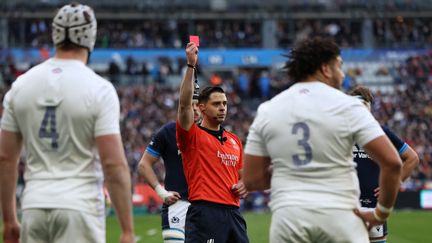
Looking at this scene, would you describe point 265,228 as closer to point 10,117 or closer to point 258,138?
point 258,138

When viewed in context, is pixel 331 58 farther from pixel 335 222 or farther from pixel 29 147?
pixel 29 147

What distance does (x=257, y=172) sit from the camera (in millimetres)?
6352

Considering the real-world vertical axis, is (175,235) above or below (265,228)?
above

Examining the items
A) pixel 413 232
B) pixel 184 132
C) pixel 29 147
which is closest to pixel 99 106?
pixel 29 147

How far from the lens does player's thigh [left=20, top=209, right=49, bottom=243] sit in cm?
583

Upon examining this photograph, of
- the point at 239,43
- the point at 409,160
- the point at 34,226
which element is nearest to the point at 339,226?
the point at 34,226

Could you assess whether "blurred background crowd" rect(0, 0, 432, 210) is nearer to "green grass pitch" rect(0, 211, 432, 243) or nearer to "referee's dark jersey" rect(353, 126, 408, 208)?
"green grass pitch" rect(0, 211, 432, 243)

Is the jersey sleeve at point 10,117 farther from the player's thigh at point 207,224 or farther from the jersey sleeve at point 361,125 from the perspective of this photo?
the player's thigh at point 207,224

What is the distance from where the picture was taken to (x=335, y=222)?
5895 mm

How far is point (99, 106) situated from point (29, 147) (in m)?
0.54

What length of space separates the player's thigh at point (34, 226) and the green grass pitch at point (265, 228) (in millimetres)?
12908

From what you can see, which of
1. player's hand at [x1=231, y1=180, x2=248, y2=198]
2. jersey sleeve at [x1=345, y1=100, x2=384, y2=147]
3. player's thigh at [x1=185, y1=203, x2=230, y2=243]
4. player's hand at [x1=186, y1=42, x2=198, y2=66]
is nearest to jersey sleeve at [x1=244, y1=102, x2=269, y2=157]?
jersey sleeve at [x1=345, y1=100, x2=384, y2=147]

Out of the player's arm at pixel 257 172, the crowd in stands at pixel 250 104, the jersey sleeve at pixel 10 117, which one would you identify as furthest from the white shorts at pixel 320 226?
the crowd in stands at pixel 250 104

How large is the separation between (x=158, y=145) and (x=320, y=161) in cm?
445
